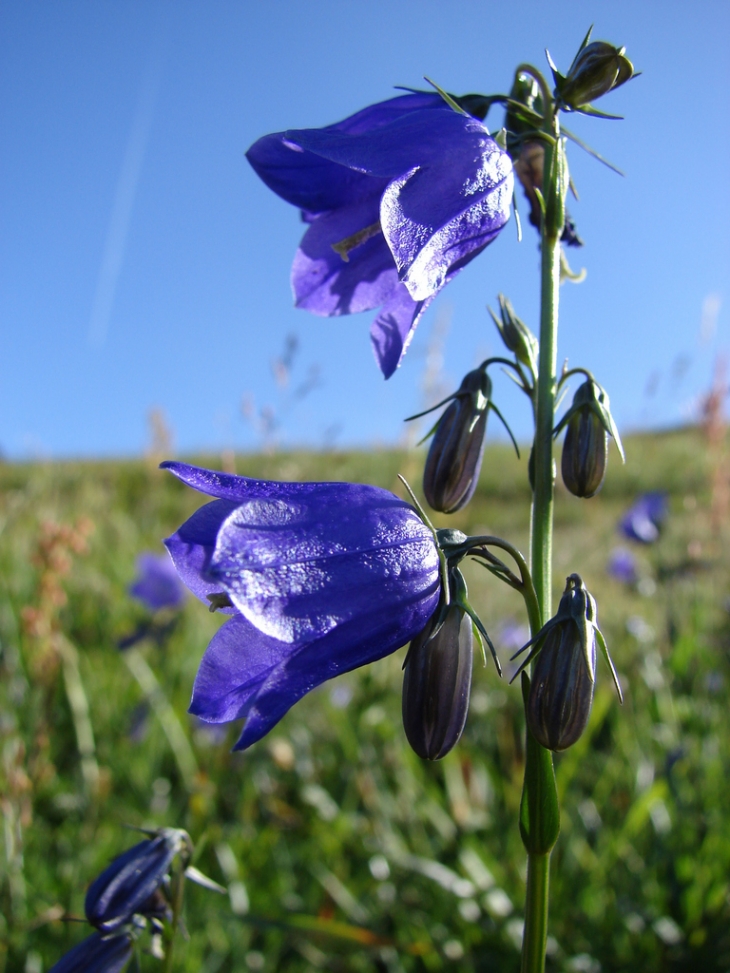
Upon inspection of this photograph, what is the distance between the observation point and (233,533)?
81cm

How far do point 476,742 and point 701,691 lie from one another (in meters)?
1.13

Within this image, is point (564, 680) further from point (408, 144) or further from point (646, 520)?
point (646, 520)

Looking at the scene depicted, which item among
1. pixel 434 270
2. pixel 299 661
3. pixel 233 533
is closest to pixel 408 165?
pixel 434 270

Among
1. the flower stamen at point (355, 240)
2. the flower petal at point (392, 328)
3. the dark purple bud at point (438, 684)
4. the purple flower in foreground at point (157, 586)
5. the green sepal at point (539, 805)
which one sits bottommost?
the purple flower in foreground at point (157, 586)

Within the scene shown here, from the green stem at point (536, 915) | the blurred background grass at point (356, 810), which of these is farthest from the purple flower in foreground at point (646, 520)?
the green stem at point (536, 915)

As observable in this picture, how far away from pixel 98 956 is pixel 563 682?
77 cm

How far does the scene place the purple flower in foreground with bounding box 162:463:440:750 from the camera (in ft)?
2.64

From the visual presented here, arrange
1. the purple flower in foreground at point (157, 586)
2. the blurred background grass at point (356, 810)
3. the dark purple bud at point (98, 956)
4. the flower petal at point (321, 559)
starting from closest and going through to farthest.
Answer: the flower petal at point (321, 559) < the dark purple bud at point (98, 956) < the blurred background grass at point (356, 810) < the purple flower in foreground at point (157, 586)

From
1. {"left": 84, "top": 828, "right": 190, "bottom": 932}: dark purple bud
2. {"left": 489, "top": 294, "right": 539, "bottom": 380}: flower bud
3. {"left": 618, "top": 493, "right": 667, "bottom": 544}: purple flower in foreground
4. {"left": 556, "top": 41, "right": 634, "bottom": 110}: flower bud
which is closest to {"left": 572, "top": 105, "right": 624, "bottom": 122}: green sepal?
{"left": 556, "top": 41, "right": 634, "bottom": 110}: flower bud

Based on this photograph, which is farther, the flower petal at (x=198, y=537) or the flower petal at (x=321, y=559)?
the flower petal at (x=198, y=537)

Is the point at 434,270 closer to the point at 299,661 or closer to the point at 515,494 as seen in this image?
the point at 299,661

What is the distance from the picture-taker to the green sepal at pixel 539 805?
95cm

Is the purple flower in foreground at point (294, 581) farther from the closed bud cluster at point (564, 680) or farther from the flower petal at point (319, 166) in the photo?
the flower petal at point (319, 166)

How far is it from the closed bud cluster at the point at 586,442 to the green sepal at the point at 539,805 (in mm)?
296
